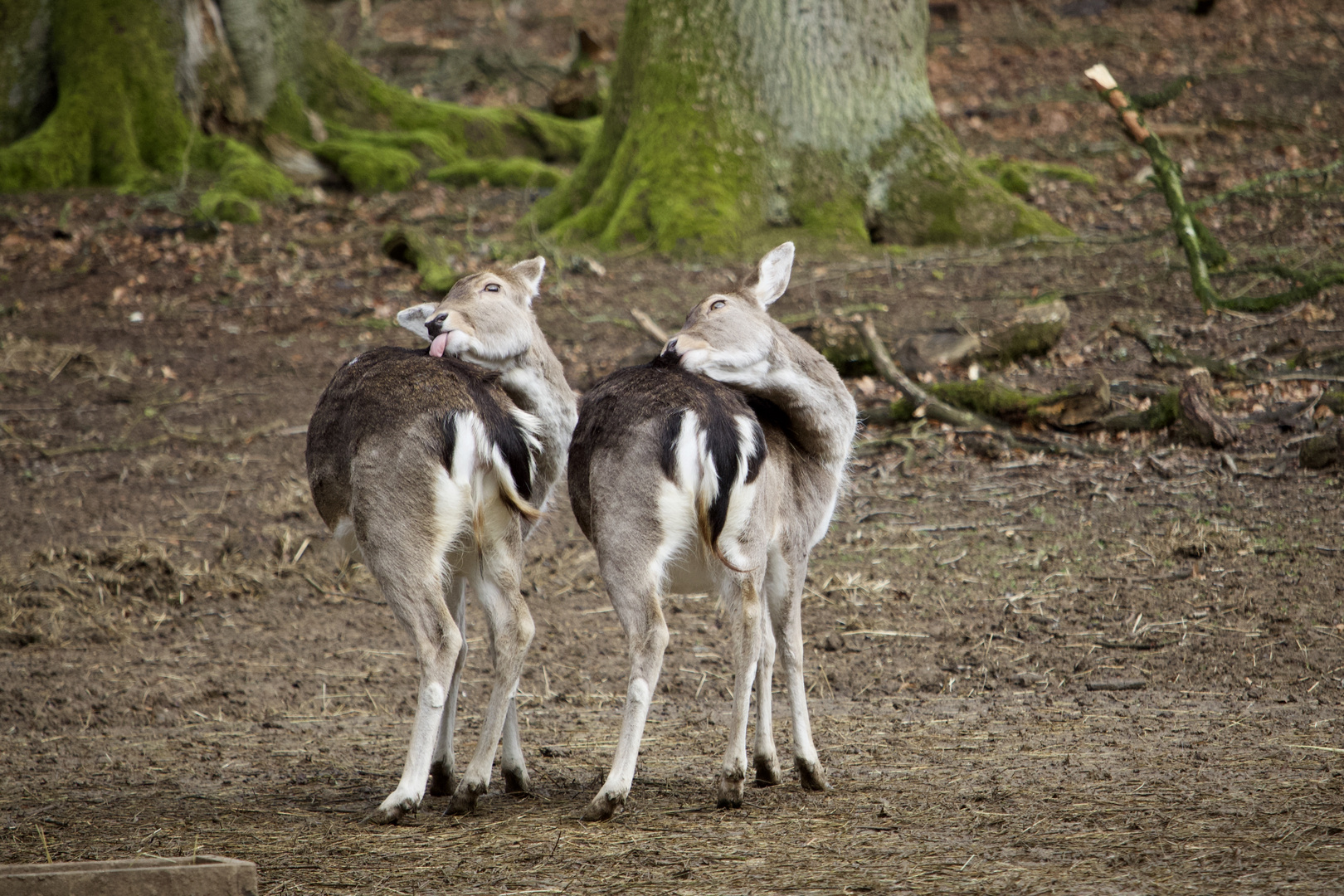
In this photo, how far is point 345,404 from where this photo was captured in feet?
14.4


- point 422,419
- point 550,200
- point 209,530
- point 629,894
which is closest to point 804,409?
point 422,419

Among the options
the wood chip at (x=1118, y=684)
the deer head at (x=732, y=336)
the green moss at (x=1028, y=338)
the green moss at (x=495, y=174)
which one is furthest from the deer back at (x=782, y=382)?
the green moss at (x=495, y=174)

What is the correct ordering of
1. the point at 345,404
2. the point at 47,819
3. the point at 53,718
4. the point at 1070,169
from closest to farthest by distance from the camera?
the point at 47,819 → the point at 345,404 → the point at 53,718 → the point at 1070,169

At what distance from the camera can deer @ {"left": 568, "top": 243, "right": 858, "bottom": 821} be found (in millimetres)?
3941

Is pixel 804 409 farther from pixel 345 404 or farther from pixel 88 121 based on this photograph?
pixel 88 121

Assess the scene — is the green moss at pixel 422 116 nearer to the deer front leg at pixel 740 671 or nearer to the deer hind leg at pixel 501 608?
the deer hind leg at pixel 501 608

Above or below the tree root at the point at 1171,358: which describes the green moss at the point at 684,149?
above

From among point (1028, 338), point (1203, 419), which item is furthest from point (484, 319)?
point (1028, 338)

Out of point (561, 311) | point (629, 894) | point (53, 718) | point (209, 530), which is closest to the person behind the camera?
point (629, 894)

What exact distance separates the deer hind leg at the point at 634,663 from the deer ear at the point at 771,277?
1.35 m

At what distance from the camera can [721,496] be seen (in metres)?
3.97

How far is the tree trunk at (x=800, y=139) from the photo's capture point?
11.3 metres

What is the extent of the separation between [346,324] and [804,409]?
7.00m

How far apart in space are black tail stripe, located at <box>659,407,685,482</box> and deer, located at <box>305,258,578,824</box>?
0.54 meters
